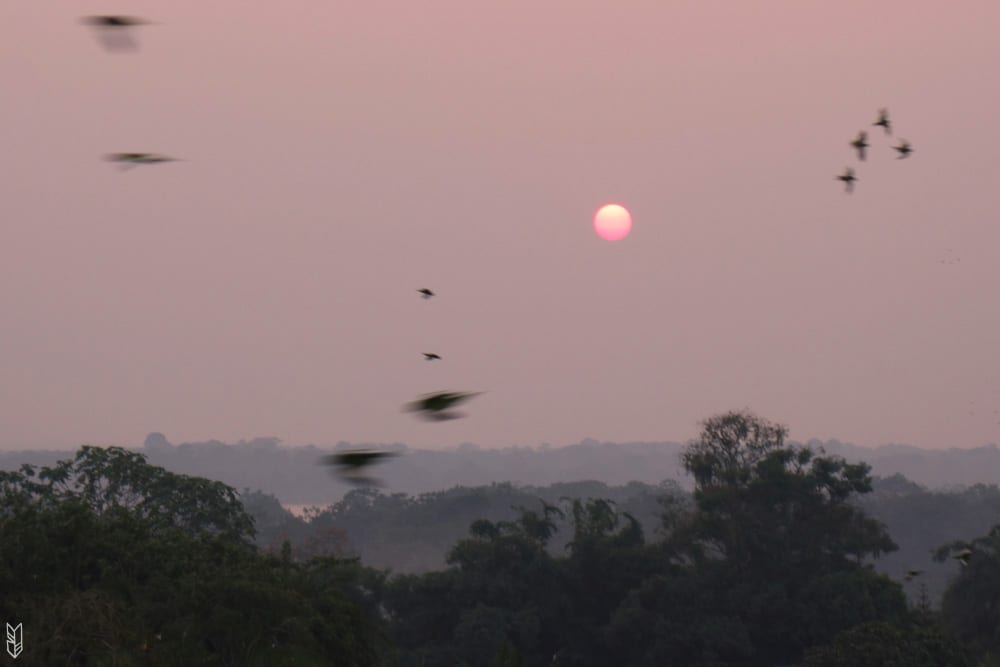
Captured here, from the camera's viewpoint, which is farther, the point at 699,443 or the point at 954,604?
the point at 699,443

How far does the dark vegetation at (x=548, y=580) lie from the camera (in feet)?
91.1

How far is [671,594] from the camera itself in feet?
184

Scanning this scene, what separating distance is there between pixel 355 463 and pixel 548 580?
47.3 meters

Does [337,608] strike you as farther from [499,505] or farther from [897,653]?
[499,505]

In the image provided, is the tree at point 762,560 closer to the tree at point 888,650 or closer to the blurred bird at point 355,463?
the tree at point 888,650

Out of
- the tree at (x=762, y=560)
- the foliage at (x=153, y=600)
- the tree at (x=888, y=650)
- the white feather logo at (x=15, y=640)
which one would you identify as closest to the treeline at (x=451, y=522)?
the tree at (x=762, y=560)

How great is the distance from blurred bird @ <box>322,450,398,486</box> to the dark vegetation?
13.1 metres

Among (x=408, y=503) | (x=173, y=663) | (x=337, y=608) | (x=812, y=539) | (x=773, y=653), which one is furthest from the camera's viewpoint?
(x=408, y=503)

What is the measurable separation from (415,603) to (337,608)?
1060 inches

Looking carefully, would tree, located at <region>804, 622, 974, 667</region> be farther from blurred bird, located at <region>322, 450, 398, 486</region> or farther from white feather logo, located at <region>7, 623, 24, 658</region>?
blurred bird, located at <region>322, 450, 398, 486</region>

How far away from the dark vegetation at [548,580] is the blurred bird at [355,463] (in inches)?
518

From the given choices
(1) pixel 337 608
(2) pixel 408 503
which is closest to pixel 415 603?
(1) pixel 337 608

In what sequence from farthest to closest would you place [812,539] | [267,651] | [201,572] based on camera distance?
[812,539]
[201,572]
[267,651]

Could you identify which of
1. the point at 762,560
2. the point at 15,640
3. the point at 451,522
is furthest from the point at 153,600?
the point at 451,522
